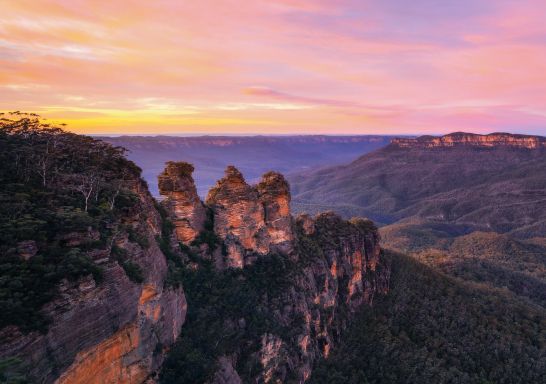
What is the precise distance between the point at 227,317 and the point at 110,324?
19.0m

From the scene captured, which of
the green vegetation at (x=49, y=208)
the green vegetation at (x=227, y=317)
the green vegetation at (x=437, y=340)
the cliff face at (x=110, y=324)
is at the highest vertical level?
the green vegetation at (x=49, y=208)

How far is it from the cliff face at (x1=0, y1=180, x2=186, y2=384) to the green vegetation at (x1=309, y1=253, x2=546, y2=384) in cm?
2604

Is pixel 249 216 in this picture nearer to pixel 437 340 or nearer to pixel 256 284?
pixel 256 284

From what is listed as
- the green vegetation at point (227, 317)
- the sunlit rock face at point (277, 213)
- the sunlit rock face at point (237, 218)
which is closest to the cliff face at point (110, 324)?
the green vegetation at point (227, 317)

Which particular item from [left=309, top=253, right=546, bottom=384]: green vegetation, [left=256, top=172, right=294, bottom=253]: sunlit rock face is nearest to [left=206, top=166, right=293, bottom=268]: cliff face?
[left=256, top=172, right=294, bottom=253]: sunlit rock face

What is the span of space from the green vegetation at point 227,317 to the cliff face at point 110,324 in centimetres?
240

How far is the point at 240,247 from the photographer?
47844mm

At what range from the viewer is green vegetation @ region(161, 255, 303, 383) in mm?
31203

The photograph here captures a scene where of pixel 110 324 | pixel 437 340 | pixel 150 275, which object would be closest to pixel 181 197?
pixel 150 275

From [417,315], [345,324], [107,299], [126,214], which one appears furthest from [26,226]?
[417,315]

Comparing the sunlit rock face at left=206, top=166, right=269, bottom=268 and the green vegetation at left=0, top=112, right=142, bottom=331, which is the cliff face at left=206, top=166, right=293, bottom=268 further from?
the green vegetation at left=0, top=112, right=142, bottom=331

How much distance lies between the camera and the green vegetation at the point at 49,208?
61.6ft

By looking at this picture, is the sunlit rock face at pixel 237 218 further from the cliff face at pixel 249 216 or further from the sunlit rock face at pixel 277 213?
the sunlit rock face at pixel 277 213

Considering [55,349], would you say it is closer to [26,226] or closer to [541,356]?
[26,226]
